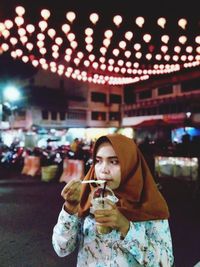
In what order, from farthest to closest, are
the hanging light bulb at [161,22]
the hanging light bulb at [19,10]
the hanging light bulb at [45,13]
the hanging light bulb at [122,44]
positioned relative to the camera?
the hanging light bulb at [122,44] → the hanging light bulb at [161,22] → the hanging light bulb at [45,13] → the hanging light bulb at [19,10]

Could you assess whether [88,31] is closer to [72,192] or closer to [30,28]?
[30,28]

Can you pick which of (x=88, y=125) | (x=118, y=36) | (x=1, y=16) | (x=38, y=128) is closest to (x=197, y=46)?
(x=118, y=36)

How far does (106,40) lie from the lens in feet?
35.4

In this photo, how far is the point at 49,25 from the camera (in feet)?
35.0

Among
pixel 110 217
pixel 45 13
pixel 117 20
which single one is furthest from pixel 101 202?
pixel 117 20

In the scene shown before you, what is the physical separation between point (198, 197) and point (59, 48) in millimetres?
7169

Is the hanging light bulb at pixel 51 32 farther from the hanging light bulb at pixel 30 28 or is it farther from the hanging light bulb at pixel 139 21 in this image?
the hanging light bulb at pixel 139 21

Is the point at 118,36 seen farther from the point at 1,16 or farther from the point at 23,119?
the point at 23,119

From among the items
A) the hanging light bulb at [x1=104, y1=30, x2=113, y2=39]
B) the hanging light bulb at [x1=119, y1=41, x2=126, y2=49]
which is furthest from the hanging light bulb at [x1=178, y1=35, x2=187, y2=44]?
the hanging light bulb at [x1=104, y1=30, x2=113, y2=39]

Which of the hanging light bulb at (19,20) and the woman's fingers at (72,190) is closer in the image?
the woman's fingers at (72,190)

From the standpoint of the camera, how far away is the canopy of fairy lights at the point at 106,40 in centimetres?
1016

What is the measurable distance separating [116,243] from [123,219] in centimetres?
22

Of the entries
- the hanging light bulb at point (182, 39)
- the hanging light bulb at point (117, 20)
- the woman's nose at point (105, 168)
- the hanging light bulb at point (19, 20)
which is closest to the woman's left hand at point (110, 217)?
the woman's nose at point (105, 168)

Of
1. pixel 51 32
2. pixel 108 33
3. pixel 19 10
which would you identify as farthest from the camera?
pixel 108 33
